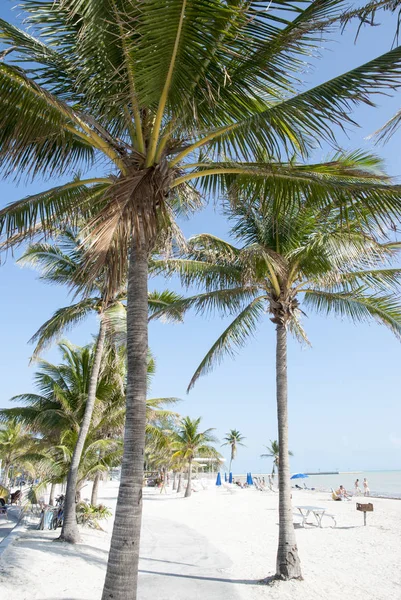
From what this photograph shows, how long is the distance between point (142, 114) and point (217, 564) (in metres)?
9.48

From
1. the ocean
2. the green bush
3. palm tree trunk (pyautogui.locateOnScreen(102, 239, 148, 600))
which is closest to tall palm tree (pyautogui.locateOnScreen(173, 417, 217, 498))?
the ocean

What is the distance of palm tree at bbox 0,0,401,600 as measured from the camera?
13.9 ft

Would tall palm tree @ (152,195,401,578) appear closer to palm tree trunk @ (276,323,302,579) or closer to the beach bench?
palm tree trunk @ (276,323,302,579)

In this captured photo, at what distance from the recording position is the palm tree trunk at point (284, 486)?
8305mm

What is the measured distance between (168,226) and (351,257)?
3.35 m

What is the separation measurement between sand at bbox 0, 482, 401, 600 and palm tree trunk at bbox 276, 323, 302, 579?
30 cm

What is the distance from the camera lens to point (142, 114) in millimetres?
5551

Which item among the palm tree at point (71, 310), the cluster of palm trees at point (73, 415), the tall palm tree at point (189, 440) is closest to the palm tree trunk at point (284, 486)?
the palm tree at point (71, 310)

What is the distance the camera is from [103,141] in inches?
212

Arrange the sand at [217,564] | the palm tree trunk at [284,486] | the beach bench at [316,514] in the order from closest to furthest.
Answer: the sand at [217,564]
the palm tree trunk at [284,486]
the beach bench at [316,514]

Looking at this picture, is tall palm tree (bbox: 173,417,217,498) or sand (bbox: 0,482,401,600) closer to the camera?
sand (bbox: 0,482,401,600)

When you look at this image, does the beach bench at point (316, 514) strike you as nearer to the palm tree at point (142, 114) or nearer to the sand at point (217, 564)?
the sand at point (217, 564)

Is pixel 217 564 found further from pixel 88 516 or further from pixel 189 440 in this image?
pixel 189 440

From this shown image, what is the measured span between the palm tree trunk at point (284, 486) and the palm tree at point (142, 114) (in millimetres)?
4629
